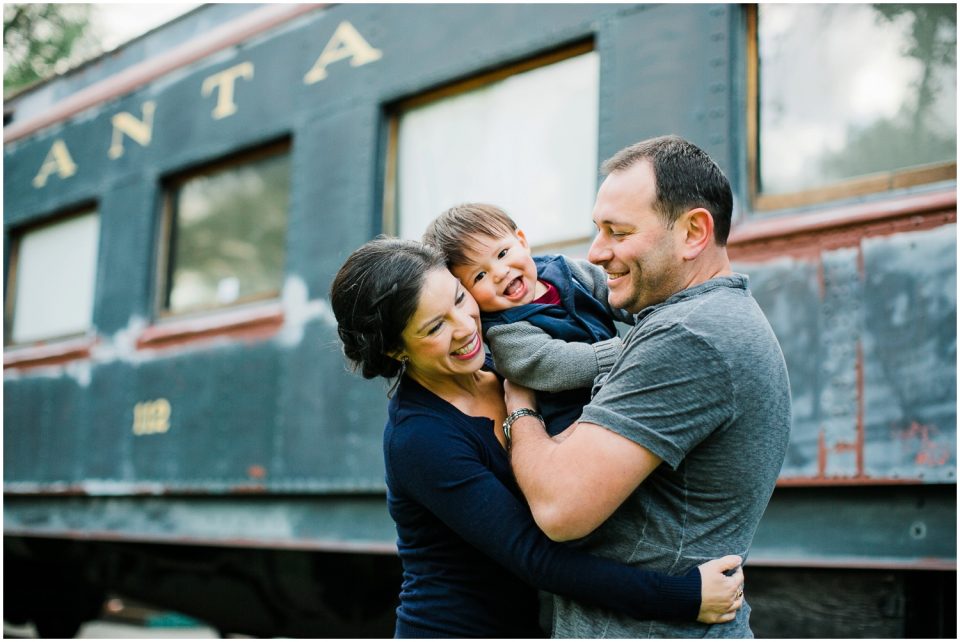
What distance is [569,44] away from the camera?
3840 mm

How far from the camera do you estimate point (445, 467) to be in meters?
1.72

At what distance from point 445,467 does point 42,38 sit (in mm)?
12096

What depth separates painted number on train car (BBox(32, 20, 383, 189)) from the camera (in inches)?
177

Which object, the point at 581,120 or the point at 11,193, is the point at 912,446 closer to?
the point at 581,120

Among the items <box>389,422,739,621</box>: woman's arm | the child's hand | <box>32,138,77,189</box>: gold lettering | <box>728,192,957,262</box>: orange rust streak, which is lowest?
<box>389,422,739,621</box>: woman's arm

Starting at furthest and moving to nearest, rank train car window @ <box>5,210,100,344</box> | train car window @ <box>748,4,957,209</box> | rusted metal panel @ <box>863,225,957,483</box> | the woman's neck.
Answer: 1. train car window @ <box>5,210,100,344</box>
2. train car window @ <box>748,4,957,209</box>
3. rusted metal panel @ <box>863,225,957,483</box>
4. the woman's neck

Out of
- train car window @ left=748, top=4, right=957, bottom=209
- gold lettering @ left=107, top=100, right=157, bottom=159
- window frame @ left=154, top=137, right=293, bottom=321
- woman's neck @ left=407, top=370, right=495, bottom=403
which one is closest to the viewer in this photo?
woman's neck @ left=407, top=370, right=495, bottom=403

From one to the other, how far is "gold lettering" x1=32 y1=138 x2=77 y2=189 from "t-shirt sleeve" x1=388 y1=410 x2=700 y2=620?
15.9 ft

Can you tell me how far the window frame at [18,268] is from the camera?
5613 mm

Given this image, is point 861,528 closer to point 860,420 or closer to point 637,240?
point 860,420

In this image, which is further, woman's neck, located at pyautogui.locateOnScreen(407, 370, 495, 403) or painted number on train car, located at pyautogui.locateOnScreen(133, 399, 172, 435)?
painted number on train car, located at pyautogui.locateOnScreen(133, 399, 172, 435)

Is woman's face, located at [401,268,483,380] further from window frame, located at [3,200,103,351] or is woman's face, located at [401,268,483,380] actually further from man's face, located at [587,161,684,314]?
window frame, located at [3,200,103,351]

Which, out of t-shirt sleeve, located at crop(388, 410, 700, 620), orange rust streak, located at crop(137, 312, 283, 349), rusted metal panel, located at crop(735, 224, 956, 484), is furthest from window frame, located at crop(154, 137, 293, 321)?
t-shirt sleeve, located at crop(388, 410, 700, 620)

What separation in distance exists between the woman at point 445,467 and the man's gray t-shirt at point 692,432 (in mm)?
53
